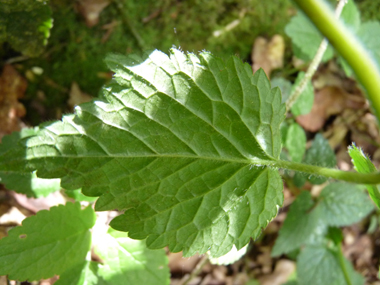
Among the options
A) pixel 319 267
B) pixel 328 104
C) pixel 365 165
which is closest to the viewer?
pixel 365 165

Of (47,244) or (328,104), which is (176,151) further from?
(328,104)

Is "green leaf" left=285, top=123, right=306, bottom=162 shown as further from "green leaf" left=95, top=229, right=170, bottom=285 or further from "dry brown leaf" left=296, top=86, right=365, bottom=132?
"green leaf" left=95, top=229, right=170, bottom=285

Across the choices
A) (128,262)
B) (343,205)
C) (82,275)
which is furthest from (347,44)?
(343,205)

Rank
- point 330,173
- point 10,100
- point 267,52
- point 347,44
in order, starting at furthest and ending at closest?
1. point 267,52
2. point 10,100
3. point 330,173
4. point 347,44

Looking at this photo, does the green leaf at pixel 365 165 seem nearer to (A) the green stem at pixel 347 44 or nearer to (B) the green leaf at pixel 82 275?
(A) the green stem at pixel 347 44

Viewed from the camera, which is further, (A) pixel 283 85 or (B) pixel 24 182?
(A) pixel 283 85

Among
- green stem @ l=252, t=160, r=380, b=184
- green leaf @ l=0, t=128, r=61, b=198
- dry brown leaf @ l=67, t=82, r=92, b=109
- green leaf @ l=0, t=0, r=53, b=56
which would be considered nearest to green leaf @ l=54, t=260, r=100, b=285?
green leaf @ l=0, t=128, r=61, b=198

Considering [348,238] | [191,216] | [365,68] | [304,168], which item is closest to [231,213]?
[191,216]
